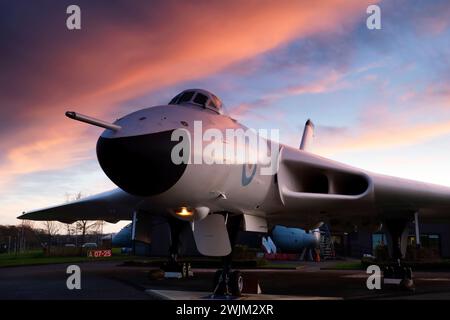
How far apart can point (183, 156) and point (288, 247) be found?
107 feet

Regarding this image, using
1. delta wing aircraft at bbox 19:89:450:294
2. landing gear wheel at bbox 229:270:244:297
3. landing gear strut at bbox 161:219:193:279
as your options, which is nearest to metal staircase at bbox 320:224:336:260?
delta wing aircraft at bbox 19:89:450:294

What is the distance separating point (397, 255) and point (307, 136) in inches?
378

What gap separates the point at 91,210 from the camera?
618 inches

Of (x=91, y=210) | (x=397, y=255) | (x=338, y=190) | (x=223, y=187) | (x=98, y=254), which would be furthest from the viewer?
(x=98, y=254)

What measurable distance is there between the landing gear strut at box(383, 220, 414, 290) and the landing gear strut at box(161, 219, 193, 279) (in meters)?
6.16

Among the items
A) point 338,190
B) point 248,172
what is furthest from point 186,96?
point 338,190

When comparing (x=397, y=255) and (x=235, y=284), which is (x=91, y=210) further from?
(x=397, y=255)

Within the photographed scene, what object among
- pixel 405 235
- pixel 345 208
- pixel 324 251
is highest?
pixel 345 208

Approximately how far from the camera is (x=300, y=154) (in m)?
10.3
